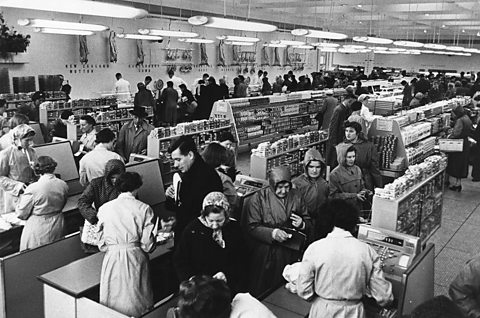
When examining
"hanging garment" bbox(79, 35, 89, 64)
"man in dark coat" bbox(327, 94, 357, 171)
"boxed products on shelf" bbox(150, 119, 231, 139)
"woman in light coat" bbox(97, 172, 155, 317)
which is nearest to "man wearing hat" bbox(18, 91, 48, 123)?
"hanging garment" bbox(79, 35, 89, 64)

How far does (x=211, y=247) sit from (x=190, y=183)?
940 mm

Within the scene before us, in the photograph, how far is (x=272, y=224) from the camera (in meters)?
4.68

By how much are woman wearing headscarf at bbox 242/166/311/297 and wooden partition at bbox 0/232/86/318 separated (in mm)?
1901

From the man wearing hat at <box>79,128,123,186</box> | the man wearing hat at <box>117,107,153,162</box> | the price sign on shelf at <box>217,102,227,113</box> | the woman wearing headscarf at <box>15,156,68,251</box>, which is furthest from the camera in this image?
the price sign on shelf at <box>217,102,227,113</box>

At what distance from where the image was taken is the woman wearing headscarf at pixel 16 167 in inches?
228

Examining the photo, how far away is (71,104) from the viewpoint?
1223 centimetres

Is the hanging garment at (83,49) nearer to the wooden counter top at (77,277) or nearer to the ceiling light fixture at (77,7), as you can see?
the ceiling light fixture at (77,7)

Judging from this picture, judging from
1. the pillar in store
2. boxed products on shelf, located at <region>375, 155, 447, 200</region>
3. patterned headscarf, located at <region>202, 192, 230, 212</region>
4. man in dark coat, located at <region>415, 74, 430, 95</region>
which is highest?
the pillar in store

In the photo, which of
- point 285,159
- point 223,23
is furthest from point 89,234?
point 223,23

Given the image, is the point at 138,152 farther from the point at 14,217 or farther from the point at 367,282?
the point at 367,282

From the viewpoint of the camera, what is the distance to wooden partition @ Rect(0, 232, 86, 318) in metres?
4.48

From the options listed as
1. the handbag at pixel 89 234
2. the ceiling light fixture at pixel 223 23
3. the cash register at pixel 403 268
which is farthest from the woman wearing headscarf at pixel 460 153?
the handbag at pixel 89 234

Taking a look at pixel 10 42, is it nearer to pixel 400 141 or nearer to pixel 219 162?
pixel 219 162

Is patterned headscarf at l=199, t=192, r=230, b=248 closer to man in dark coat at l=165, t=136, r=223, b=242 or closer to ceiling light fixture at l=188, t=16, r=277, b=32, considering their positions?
man in dark coat at l=165, t=136, r=223, b=242
